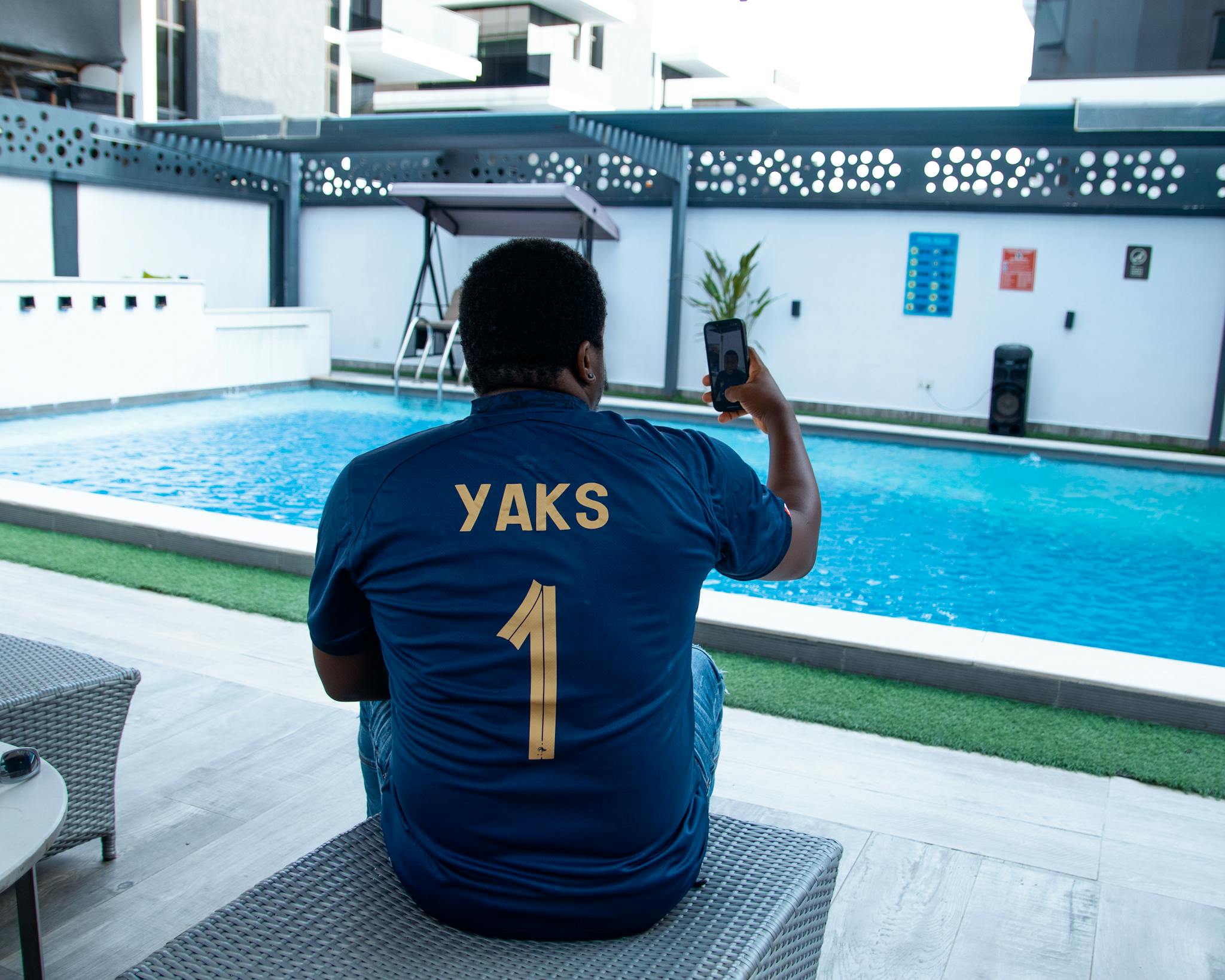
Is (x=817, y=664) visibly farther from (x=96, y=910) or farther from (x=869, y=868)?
(x=96, y=910)

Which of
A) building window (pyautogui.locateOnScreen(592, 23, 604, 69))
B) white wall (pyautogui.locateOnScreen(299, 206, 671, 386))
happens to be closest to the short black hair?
white wall (pyautogui.locateOnScreen(299, 206, 671, 386))

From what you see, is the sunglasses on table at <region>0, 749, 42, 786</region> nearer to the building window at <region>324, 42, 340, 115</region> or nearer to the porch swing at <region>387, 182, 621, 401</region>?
the porch swing at <region>387, 182, 621, 401</region>

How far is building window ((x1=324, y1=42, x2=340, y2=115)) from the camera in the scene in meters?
21.8

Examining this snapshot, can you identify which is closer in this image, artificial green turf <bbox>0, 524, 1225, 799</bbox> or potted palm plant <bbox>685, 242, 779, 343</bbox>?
artificial green turf <bbox>0, 524, 1225, 799</bbox>

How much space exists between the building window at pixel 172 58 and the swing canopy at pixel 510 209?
14.3ft

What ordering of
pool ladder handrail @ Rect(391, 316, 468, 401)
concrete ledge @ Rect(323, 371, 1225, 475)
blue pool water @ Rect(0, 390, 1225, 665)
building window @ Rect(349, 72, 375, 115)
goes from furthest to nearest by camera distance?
1. building window @ Rect(349, 72, 375, 115)
2. pool ladder handrail @ Rect(391, 316, 468, 401)
3. concrete ledge @ Rect(323, 371, 1225, 475)
4. blue pool water @ Rect(0, 390, 1225, 665)

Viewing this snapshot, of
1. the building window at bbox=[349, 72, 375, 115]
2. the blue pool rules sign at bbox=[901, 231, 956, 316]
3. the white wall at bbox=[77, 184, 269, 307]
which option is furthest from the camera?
the building window at bbox=[349, 72, 375, 115]

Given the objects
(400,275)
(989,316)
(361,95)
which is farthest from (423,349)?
(361,95)

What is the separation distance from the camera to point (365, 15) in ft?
78.2

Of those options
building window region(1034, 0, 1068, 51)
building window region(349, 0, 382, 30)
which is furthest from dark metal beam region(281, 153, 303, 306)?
building window region(349, 0, 382, 30)

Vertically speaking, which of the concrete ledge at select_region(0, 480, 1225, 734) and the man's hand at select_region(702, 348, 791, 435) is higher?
the man's hand at select_region(702, 348, 791, 435)

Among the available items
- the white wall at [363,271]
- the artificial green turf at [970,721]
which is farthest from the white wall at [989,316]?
the artificial green turf at [970,721]

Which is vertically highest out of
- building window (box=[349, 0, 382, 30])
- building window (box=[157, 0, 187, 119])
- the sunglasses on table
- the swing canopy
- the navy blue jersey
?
building window (box=[349, 0, 382, 30])

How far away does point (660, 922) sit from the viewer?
1237 mm
